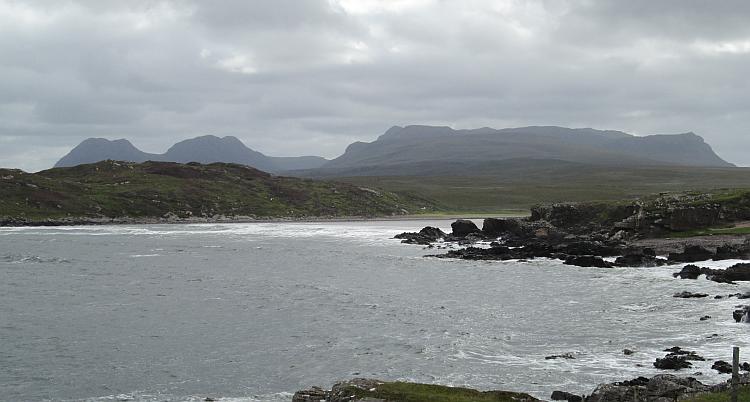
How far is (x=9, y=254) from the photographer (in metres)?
79.5

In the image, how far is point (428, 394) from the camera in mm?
22797

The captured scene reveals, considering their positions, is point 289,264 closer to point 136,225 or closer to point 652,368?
point 652,368

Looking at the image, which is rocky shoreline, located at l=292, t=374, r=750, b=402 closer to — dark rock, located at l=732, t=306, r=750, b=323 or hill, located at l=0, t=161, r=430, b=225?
dark rock, located at l=732, t=306, r=750, b=323

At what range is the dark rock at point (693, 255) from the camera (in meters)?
65.0

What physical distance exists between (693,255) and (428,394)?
52867 millimetres

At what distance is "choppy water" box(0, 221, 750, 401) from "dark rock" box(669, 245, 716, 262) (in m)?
4.46

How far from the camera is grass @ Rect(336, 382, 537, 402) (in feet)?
72.5

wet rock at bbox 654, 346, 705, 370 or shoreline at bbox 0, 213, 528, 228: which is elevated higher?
shoreline at bbox 0, 213, 528, 228

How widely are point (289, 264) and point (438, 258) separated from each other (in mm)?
18893

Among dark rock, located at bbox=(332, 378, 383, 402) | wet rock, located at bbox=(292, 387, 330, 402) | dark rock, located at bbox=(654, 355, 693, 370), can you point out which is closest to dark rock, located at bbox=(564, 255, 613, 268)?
dark rock, located at bbox=(654, 355, 693, 370)

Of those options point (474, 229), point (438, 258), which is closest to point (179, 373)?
point (438, 258)

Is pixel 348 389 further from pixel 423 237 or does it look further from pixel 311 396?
pixel 423 237

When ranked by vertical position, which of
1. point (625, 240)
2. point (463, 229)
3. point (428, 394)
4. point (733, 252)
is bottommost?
point (428, 394)

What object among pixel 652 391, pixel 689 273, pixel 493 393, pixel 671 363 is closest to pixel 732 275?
pixel 689 273
